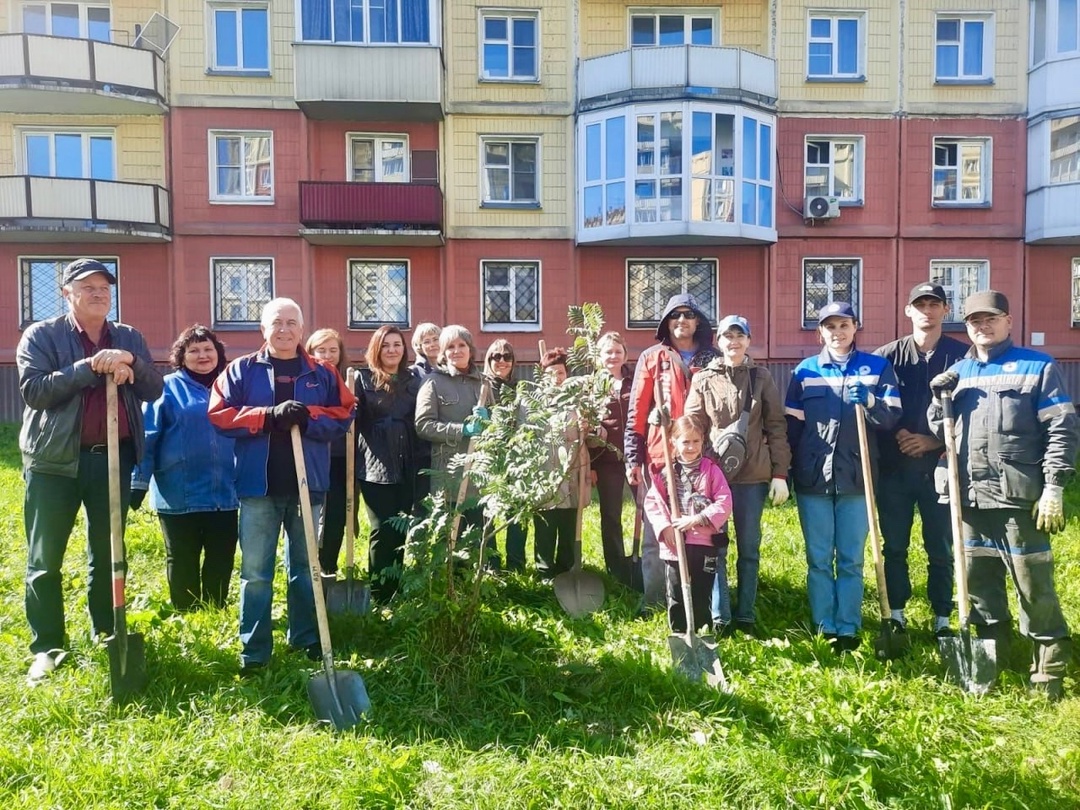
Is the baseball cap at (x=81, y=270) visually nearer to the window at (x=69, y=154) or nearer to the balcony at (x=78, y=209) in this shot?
the balcony at (x=78, y=209)

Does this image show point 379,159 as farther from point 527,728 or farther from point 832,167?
point 527,728

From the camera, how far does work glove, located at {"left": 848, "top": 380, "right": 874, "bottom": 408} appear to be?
4.32 meters

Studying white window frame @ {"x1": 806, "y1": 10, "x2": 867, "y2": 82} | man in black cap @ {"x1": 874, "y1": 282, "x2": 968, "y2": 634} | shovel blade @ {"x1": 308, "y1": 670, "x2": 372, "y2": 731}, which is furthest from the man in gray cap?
white window frame @ {"x1": 806, "y1": 10, "x2": 867, "y2": 82}

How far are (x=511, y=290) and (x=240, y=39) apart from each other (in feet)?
25.0

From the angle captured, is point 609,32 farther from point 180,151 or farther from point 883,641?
point 883,641

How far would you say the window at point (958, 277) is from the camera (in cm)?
1653

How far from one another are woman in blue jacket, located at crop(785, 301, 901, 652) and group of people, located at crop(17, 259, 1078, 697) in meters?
0.01

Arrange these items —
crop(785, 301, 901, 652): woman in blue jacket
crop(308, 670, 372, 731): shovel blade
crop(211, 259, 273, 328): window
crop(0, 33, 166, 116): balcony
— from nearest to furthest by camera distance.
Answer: crop(308, 670, 372, 731): shovel blade
crop(785, 301, 901, 652): woman in blue jacket
crop(0, 33, 166, 116): balcony
crop(211, 259, 273, 328): window

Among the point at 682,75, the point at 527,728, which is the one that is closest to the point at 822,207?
the point at 682,75

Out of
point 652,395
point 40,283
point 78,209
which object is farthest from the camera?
point 40,283

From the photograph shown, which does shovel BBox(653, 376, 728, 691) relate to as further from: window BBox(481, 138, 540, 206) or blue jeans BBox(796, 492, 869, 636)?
window BBox(481, 138, 540, 206)

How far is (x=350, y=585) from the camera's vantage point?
15.9ft

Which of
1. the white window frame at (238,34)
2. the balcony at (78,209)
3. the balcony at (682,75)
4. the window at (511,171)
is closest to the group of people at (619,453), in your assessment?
the balcony at (682,75)

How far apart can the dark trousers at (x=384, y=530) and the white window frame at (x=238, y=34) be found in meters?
13.5
